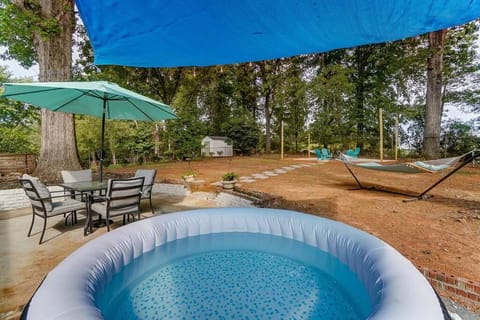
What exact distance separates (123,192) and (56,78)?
476 centimetres

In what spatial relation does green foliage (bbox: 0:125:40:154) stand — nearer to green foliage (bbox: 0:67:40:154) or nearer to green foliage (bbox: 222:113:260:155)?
green foliage (bbox: 0:67:40:154)

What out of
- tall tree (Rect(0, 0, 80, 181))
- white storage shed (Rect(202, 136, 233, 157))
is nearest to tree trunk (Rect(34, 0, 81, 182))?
tall tree (Rect(0, 0, 80, 181))

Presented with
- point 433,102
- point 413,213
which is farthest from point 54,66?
point 433,102

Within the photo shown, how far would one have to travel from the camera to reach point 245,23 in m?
1.66

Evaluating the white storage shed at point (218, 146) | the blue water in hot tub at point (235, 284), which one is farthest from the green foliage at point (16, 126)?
the blue water in hot tub at point (235, 284)

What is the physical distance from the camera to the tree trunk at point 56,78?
19.4ft

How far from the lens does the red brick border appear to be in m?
2.00

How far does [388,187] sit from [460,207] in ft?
6.66

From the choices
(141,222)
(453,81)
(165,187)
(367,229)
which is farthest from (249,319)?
(453,81)

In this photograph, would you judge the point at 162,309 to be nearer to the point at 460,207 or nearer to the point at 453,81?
the point at 460,207

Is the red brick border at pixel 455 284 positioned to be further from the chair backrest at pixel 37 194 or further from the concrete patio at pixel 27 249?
the chair backrest at pixel 37 194

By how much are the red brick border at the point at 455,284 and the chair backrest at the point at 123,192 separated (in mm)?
3753

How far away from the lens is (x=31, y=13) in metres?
5.35

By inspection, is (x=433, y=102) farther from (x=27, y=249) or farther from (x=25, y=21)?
(x=25, y=21)
